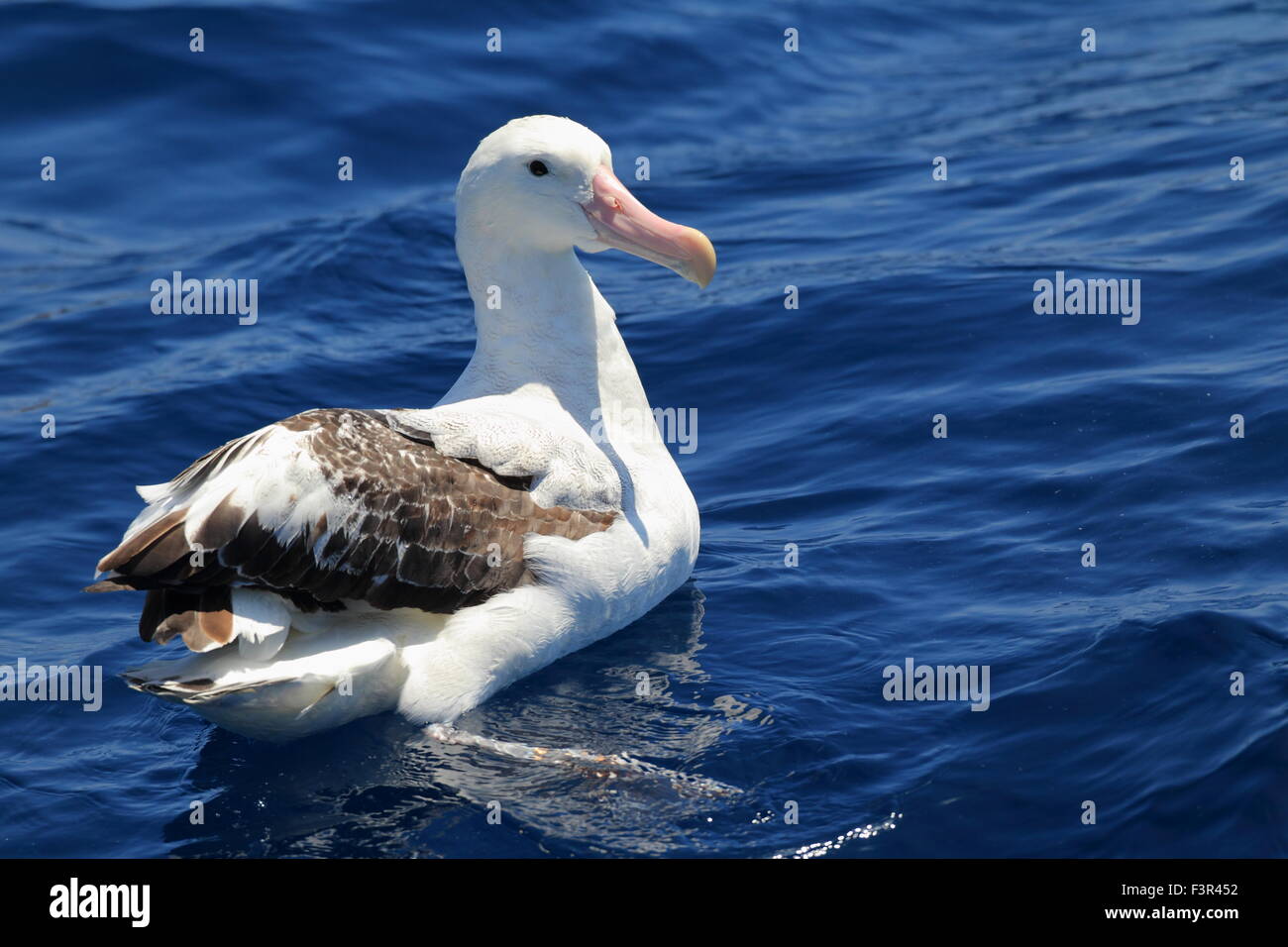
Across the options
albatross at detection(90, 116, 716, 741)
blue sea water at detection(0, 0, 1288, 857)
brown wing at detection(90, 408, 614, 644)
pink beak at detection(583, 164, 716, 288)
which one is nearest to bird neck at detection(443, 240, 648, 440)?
albatross at detection(90, 116, 716, 741)

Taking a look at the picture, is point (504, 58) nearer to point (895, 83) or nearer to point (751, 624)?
point (895, 83)

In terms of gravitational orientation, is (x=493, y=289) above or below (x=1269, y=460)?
above

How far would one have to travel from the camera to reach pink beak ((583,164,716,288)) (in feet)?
25.4

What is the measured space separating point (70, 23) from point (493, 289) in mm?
10109

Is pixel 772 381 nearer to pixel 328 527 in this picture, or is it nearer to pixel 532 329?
pixel 532 329

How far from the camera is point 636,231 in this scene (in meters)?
7.76

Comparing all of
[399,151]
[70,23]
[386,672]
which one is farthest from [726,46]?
[386,672]

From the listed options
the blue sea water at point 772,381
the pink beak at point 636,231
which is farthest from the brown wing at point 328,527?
the pink beak at point 636,231

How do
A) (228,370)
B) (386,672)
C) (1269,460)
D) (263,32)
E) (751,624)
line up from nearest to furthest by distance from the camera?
(386,672)
(751,624)
(1269,460)
(228,370)
(263,32)

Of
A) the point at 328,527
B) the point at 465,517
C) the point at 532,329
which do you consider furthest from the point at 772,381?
the point at 328,527

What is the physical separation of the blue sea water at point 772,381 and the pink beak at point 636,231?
1767mm

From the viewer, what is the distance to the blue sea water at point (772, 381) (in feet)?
20.8

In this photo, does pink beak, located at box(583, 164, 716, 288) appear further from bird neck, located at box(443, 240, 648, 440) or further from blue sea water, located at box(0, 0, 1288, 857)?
blue sea water, located at box(0, 0, 1288, 857)

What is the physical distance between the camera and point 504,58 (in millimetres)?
16484
